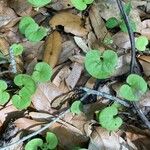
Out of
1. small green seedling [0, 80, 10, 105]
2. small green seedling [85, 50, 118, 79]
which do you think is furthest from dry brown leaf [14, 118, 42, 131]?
small green seedling [85, 50, 118, 79]

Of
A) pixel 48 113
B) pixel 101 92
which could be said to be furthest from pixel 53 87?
pixel 101 92

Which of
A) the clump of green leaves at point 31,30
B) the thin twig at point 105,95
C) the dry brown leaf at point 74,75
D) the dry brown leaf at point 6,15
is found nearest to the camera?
the thin twig at point 105,95

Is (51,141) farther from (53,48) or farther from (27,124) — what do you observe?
(53,48)

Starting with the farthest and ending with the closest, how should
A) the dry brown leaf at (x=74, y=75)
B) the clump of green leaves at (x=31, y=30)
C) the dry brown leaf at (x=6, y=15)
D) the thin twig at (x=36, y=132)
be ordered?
1. the dry brown leaf at (x=6, y=15)
2. the clump of green leaves at (x=31, y=30)
3. the dry brown leaf at (x=74, y=75)
4. the thin twig at (x=36, y=132)

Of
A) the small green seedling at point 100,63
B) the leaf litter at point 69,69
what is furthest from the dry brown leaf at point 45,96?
the small green seedling at point 100,63

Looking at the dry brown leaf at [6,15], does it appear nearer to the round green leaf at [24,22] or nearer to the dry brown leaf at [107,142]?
the round green leaf at [24,22]

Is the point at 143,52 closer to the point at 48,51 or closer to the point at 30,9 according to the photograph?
the point at 48,51

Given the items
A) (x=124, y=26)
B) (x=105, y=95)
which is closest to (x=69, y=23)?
(x=124, y=26)
